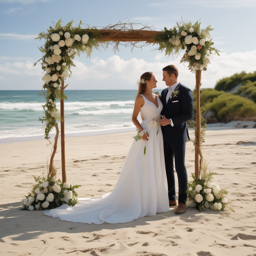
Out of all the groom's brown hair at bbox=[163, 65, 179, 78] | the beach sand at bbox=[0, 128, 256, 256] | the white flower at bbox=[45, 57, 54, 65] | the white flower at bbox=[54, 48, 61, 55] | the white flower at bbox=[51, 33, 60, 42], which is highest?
the white flower at bbox=[51, 33, 60, 42]

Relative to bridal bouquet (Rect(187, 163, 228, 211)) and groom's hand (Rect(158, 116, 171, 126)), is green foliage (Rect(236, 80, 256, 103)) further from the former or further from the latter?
groom's hand (Rect(158, 116, 171, 126))

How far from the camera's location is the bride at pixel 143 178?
13.9ft

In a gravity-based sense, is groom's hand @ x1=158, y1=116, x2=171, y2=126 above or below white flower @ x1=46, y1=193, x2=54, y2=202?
above

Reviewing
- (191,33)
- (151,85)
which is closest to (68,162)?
(151,85)

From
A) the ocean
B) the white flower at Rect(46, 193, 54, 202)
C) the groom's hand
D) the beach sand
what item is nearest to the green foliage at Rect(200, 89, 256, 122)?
the ocean

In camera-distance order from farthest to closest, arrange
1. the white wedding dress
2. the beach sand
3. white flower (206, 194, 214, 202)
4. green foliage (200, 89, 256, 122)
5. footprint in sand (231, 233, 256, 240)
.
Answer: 1. green foliage (200, 89, 256, 122)
2. white flower (206, 194, 214, 202)
3. the white wedding dress
4. footprint in sand (231, 233, 256, 240)
5. the beach sand

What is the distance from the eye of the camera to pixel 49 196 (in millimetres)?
4496

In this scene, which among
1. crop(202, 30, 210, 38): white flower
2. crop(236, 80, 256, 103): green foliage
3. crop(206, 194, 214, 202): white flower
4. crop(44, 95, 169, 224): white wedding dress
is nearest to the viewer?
crop(44, 95, 169, 224): white wedding dress

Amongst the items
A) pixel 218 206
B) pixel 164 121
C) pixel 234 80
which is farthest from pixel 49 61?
pixel 234 80

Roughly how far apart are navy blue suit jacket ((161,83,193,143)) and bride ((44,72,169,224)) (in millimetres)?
158

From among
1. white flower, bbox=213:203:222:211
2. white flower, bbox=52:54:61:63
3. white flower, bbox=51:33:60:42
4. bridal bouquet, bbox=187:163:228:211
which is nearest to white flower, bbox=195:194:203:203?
bridal bouquet, bbox=187:163:228:211

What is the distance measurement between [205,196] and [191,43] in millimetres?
2546

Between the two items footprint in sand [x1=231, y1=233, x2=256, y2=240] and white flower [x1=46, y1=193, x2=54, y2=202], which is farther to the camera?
white flower [x1=46, y1=193, x2=54, y2=202]

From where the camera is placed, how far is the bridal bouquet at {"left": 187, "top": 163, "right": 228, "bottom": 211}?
171 inches
